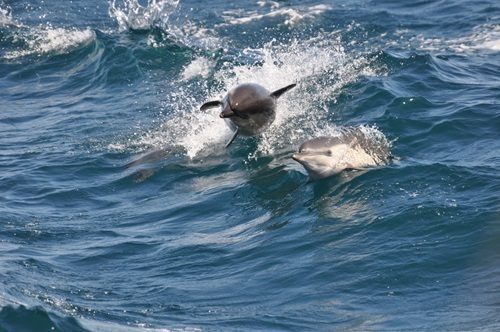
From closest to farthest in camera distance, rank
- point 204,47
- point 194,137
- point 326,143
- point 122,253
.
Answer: point 122,253 < point 326,143 < point 194,137 < point 204,47

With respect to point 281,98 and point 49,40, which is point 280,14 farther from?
point 281,98

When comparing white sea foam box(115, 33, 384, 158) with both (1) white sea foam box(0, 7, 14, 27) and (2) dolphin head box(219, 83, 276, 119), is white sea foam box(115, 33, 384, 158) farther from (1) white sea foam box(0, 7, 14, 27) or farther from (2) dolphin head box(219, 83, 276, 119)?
(1) white sea foam box(0, 7, 14, 27)

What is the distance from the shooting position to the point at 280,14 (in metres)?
28.0

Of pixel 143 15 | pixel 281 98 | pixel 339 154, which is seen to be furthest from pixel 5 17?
pixel 339 154

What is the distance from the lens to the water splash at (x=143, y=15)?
26406 mm

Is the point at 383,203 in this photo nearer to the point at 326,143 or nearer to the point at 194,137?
the point at 326,143

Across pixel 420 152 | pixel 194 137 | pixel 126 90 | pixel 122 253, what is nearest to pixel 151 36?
pixel 126 90

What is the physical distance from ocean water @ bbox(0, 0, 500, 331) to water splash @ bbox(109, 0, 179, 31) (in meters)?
0.10

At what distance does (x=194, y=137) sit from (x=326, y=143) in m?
4.18

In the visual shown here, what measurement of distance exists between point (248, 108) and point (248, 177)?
107 cm

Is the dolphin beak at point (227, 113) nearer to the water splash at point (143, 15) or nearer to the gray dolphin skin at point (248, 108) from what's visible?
the gray dolphin skin at point (248, 108)

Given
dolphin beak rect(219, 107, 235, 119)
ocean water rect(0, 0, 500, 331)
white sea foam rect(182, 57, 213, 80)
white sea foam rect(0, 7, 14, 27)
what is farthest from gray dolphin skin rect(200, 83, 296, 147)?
white sea foam rect(0, 7, 14, 27)

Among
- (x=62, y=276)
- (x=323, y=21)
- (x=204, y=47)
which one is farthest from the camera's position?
(x=323, y=21)

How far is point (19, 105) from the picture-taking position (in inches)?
902
